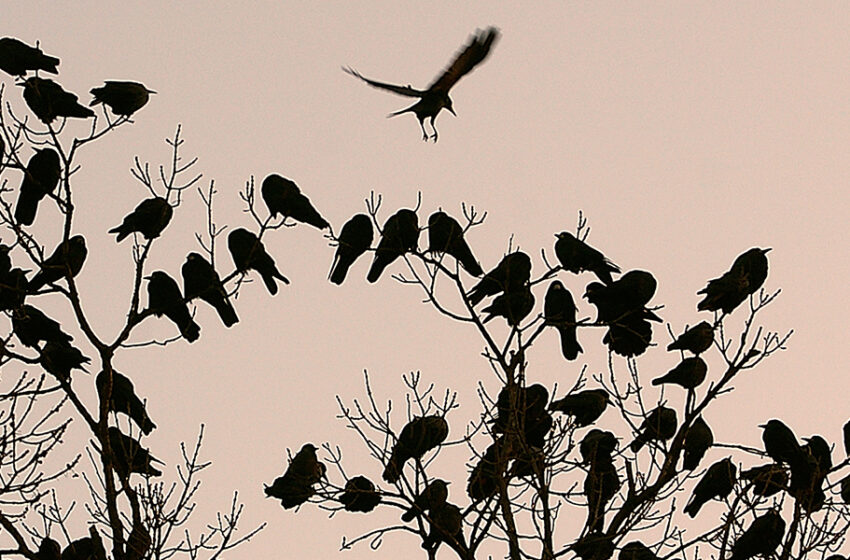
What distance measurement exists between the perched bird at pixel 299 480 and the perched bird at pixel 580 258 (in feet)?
6.08

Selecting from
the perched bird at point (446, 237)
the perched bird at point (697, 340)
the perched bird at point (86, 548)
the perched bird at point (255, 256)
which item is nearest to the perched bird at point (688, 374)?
the perched bird at point (697, 340)

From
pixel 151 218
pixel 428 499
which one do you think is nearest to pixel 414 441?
pixel 428 499

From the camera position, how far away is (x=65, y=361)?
8070mm

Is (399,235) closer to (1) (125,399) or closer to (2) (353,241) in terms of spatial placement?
(2) (353,241)

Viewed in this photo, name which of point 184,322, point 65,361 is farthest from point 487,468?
point 65,361

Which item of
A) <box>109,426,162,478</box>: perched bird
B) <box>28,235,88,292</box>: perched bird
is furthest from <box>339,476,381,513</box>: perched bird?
<box>28,235,88,292</box>: perched bird

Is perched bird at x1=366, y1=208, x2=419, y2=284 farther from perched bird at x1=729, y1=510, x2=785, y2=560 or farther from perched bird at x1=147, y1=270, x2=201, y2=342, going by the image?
perched bird at x1=729, y1=510, x2=785, y2=560

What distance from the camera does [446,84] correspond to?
27.8ft

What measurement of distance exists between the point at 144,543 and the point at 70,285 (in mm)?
1289

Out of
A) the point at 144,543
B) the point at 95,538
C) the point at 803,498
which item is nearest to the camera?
the point at 144,543

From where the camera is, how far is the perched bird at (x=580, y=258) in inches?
342

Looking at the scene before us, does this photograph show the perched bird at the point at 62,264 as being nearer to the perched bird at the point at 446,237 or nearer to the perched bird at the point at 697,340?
the perched bird at the point at 446,237

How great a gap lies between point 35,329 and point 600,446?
321cm

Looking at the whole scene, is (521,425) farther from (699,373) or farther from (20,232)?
(20,232)
